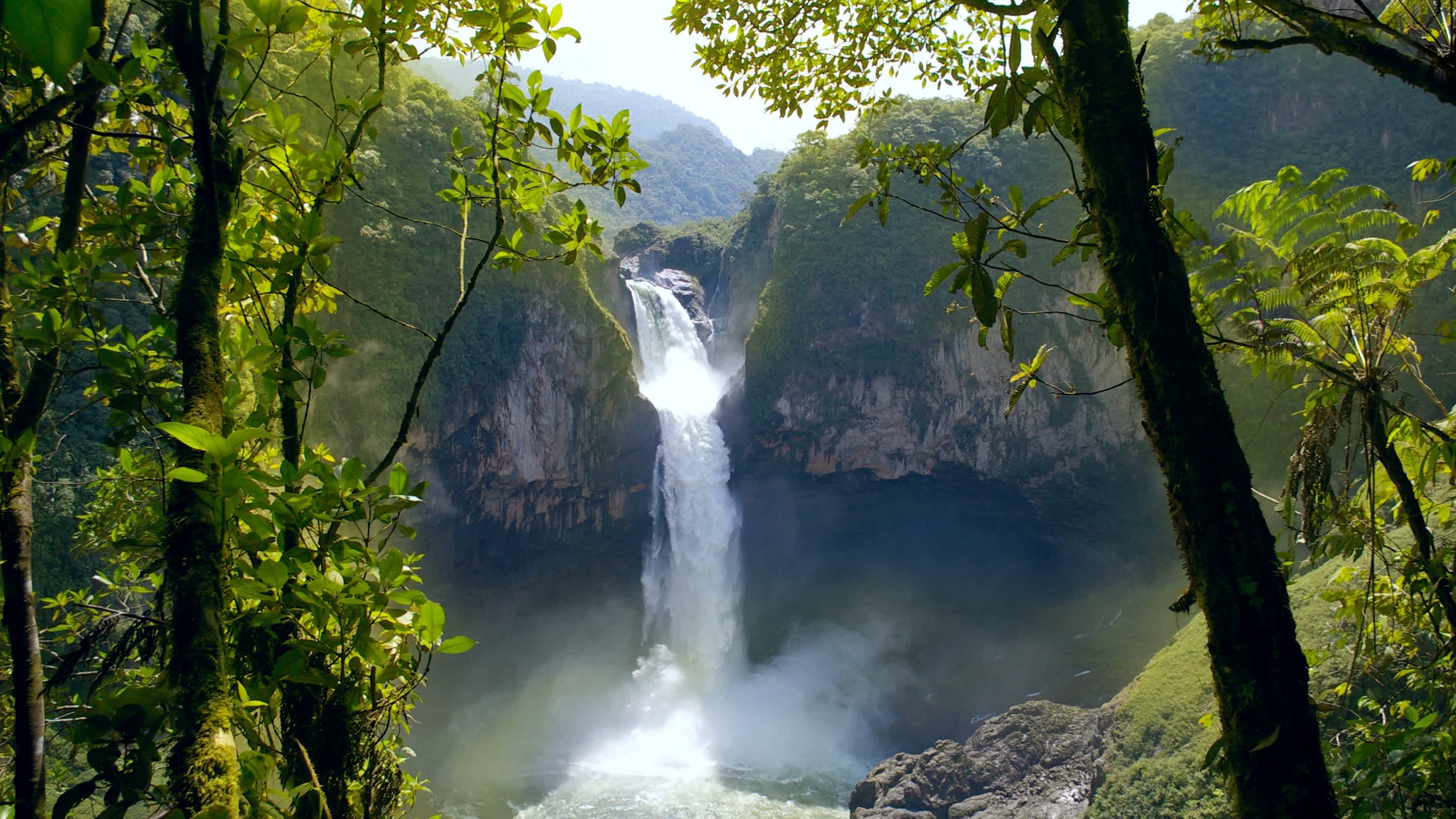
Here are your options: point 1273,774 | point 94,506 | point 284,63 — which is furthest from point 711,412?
point 1273,774

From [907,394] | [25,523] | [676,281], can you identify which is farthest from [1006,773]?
[676,281]

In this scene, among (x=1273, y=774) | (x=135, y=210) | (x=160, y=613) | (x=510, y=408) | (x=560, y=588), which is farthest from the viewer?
(x=560, y=588)

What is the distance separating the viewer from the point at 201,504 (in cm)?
120

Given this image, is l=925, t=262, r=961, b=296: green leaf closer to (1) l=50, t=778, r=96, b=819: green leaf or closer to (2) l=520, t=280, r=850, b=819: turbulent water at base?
(1) l=50, t=778, r=96, b=819: green leaf

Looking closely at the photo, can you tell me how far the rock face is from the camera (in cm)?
1388

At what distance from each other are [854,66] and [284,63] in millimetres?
21209

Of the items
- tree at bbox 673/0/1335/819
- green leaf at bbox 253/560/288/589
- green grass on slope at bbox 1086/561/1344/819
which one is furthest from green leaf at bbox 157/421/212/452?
green grass on slope at bbox 1086/561/1344/819

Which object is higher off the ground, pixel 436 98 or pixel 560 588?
pixel 436 98

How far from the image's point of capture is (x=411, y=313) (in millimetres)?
19719

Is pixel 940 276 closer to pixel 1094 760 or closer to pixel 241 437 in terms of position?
pixel 241 437

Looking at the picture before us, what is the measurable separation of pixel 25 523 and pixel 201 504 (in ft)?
2.47

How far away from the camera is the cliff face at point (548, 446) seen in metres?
20.5

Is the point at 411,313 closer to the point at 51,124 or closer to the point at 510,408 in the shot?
the point at 510,408

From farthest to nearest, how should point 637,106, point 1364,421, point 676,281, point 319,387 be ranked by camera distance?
point 637,106 → point 676,281 → point 1364,421 → point 319,387
